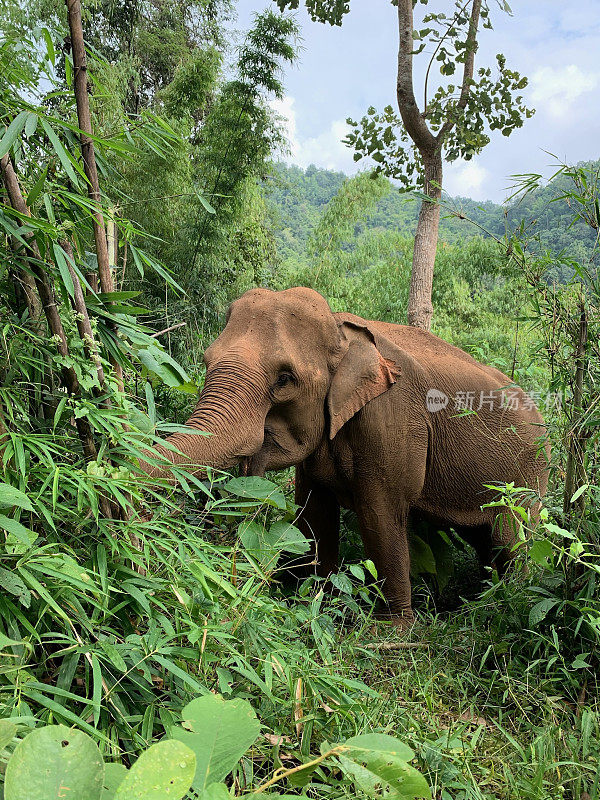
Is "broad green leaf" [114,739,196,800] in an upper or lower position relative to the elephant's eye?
lower

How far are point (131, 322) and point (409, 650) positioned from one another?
1.86 m

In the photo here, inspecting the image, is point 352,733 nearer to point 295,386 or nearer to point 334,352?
point 295,386

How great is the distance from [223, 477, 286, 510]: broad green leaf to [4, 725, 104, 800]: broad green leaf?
1656 mm

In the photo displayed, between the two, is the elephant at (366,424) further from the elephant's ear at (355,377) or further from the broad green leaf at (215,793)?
the broad green leaf at (215,793)

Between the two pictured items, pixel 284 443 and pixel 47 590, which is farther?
pixel 284 443

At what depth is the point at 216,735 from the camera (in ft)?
3.04

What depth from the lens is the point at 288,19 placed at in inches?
323

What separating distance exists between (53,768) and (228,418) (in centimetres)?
233

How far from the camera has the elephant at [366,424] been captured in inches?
123

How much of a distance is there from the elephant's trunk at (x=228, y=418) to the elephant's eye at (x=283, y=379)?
0.09 metres

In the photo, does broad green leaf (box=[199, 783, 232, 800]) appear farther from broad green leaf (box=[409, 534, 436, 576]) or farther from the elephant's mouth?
broad green leaf (box=[409, 534, 436, 576])

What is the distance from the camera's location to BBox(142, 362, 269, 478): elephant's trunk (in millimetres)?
2805

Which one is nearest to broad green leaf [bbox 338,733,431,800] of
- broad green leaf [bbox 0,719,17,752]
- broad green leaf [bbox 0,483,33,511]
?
broad green leaf [bbox 0,719,17,752]

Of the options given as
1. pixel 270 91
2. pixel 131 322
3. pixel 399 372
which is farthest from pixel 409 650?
pixel 270 91
